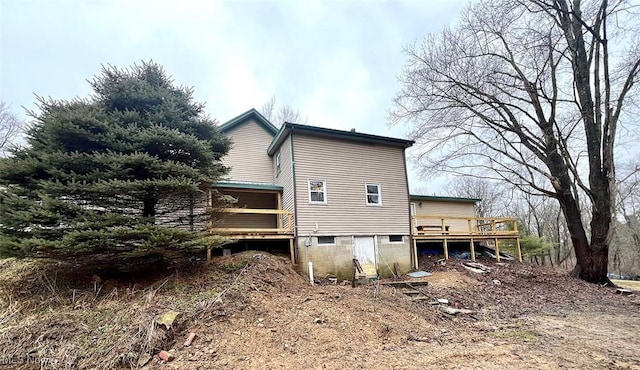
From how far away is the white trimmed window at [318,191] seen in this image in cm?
1149

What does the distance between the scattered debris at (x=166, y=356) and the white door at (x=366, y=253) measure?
7.72 m

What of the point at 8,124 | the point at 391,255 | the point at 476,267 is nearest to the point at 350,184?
the point at 391,255

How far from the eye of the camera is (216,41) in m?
14.0

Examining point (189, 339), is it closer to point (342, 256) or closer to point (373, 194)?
point (342, 256)

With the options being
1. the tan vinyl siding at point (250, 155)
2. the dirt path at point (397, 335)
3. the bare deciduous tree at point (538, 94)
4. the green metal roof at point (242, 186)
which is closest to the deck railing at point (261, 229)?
the green metal roof at point (242, 186)

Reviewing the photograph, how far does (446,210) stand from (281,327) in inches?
573

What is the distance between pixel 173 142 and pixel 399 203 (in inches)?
355

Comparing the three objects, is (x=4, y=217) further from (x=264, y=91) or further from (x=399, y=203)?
(x=264, y=91)

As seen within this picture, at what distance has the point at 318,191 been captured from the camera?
11633 mm

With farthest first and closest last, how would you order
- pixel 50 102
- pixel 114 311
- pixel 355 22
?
1. pixel 355 22
2. pixel 50 102
3. pixel 114 311

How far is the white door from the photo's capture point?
1162 centimetres

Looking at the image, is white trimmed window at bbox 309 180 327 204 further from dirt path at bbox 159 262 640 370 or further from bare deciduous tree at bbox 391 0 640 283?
bare deciduous tree at bbox 391 0 640 283

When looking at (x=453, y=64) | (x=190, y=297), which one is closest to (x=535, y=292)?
(x=453, y=64)

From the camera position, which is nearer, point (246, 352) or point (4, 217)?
point (246, 352)
